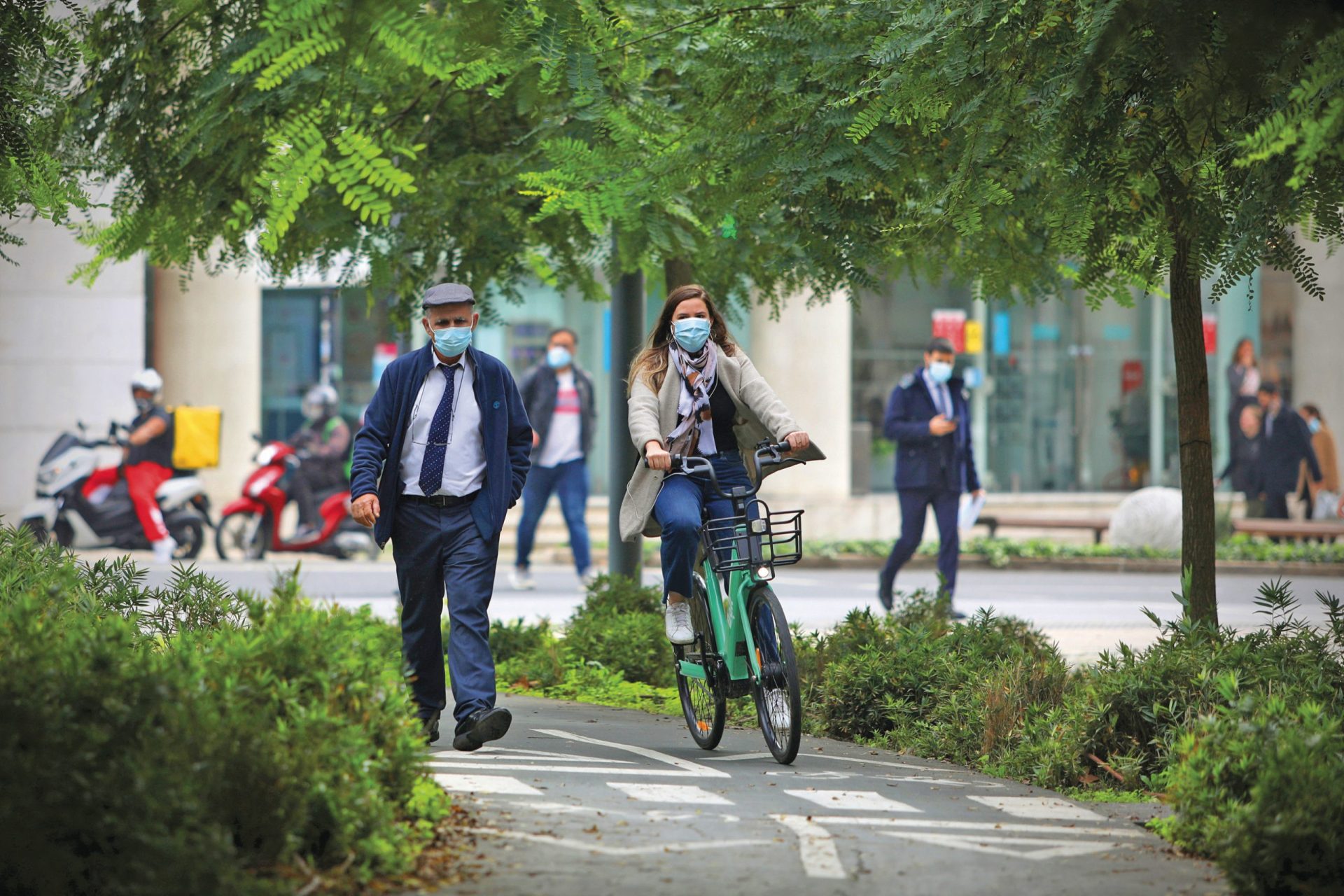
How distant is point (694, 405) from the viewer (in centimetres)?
686

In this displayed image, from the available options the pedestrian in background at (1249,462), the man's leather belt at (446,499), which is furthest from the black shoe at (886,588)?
the pedestrian in background at (1249,462)

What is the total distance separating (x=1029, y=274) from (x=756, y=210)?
6.02 ft

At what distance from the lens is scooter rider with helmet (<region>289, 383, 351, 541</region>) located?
62.4ft

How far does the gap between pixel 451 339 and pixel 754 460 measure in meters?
1.30

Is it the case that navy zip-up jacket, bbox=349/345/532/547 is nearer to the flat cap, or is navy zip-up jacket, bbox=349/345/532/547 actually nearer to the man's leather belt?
the man's leather belt

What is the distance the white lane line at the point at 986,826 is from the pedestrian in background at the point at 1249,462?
59.0ft

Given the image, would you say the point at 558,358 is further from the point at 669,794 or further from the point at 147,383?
the point at 669,794

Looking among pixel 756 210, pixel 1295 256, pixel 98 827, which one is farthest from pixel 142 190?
pixel 1295 256

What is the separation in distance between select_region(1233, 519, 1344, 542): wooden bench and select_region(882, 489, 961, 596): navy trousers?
9.31 m

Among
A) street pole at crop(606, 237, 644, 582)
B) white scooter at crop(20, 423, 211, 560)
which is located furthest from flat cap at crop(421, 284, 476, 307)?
white scooter at crop(20, 423, 211, 560)

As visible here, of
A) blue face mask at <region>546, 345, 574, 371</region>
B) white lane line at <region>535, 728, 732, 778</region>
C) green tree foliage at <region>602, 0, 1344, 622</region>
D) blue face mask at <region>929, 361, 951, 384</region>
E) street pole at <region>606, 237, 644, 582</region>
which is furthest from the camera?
blue face mask at <region>546, 345, 574, 371</region>

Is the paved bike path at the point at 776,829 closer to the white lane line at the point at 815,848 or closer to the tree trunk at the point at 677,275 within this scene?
the white lane line at the point at 815,848

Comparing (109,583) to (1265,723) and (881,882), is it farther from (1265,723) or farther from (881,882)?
(1265,723)

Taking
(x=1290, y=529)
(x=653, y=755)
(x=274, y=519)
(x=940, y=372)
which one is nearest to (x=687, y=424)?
(x=653, y=755)
